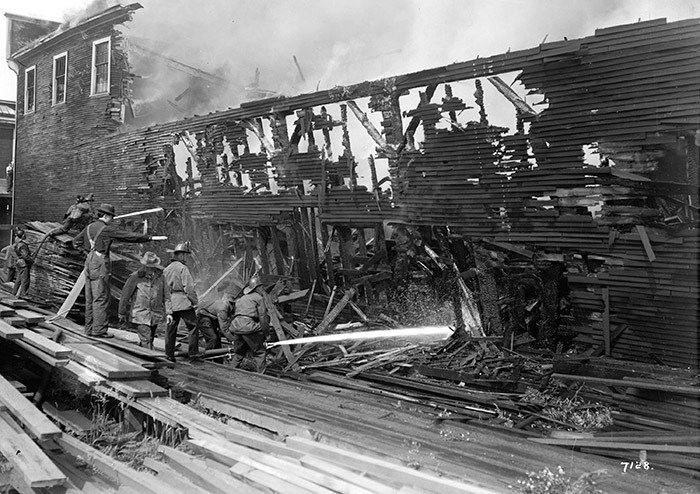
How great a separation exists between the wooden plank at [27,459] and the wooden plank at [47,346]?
162 centimetres

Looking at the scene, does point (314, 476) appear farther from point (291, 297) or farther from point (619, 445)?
point (291, 297)

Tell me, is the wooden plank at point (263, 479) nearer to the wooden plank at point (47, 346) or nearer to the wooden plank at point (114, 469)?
the wooden plank at point (114, 469)

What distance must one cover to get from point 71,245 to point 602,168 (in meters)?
11.2

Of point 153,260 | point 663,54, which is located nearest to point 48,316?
point 153,260

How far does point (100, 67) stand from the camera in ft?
58.9

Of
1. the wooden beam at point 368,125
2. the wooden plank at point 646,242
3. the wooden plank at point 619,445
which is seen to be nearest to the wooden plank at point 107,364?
the wooden plank at point 619,445

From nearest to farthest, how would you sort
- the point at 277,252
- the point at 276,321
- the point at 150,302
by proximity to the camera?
the point at 150,302 → the point at 276,321 → the point at 277,252

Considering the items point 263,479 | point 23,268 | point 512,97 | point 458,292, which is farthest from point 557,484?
point 23,268

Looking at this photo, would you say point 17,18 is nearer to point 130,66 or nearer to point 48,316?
A: point 130,66

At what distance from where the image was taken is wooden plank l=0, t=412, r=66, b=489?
414cm

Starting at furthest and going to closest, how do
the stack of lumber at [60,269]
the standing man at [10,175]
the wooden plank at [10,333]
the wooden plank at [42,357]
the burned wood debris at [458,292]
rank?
the standing man at [10,175] < the stack of lumber at [60,269] < the wooden plank at [10,333] < the wooden plank at [42,357] < the burned wood debris at [458,292]

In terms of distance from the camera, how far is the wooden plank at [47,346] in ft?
22.2

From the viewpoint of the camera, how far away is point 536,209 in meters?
7.82

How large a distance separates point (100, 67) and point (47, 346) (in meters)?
13.7
